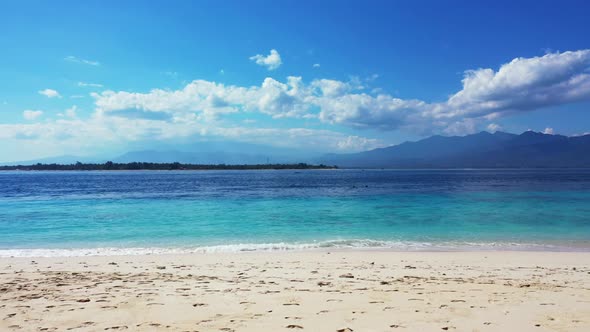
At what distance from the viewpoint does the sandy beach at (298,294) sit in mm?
6074

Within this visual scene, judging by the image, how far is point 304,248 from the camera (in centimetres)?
1550

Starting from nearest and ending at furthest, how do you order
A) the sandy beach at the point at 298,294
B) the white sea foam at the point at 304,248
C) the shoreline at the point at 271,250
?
1. the sandy beach at the point at 298,294
2. the shoreline at the point at 271,250
3. the white sea foam at the point at 304,248

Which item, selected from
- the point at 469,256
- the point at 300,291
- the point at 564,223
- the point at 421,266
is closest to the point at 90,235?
the point at 300,291

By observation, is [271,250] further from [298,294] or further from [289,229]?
[298,294]

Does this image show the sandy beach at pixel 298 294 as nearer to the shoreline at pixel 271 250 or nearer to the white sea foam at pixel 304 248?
the shoreline at pixel 271 250

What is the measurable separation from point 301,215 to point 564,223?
16.7 metres

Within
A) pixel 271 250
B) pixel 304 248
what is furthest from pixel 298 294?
pixel 304 248

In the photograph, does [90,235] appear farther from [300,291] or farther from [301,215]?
[300,291]

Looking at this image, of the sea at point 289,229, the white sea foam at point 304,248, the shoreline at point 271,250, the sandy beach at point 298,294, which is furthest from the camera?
the sea at point 289,229

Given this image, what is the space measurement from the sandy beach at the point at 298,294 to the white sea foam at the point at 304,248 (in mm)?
2319

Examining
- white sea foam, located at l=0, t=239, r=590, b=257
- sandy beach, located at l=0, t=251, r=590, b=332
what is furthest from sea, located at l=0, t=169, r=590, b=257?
sandy beach, located at l=0, t=251, r=590, b=332

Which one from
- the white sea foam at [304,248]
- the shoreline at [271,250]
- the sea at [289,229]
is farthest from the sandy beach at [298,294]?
the sea at [289,229]

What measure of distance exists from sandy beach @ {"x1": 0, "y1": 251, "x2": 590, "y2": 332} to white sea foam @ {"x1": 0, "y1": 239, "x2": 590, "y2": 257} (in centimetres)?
232

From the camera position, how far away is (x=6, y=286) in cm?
852
